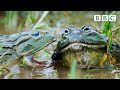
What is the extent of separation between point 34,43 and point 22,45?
102mm

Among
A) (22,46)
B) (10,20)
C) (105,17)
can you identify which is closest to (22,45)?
(22,46)

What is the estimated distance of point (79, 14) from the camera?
3.17 metres

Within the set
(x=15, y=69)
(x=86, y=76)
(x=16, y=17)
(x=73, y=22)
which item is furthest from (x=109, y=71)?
(x=16, y=17)

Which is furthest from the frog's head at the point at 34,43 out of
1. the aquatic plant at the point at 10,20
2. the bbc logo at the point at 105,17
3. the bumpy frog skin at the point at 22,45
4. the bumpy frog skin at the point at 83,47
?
the aquatic plant at the point at 10,20

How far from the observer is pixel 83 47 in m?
2.49

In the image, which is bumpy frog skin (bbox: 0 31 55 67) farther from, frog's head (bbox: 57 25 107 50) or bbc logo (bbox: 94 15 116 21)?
bbc logo (bbox: 94 15 116 21)

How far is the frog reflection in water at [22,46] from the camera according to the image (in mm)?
2621

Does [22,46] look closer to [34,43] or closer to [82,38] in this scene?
[34,43]

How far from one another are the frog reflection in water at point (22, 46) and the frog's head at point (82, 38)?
17 centimetres

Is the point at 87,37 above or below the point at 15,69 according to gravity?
above

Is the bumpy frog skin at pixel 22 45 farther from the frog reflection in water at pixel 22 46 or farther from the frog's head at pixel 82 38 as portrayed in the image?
the frog's head at pixel 82 38

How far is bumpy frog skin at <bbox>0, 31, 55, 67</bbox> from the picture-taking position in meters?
2.62
